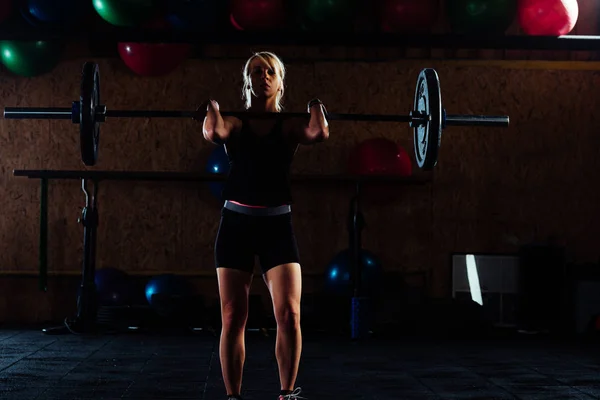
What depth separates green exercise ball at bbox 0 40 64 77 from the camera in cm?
541

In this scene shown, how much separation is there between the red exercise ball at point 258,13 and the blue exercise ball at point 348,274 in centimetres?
155

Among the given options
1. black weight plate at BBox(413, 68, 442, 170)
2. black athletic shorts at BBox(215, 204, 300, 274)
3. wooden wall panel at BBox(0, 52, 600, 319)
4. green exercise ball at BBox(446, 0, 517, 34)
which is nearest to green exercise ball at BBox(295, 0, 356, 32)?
green exercise ball at BBox(446, 0, 517, 34)

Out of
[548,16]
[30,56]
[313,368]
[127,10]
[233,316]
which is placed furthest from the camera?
[30,56]

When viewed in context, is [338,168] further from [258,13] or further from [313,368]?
[313,368]

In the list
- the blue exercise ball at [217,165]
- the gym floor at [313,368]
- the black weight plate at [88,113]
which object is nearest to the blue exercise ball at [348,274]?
the gym floor at [313,368]

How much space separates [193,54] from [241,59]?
0.36 meters

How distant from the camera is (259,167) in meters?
2.59

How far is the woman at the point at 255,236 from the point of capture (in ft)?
8.43

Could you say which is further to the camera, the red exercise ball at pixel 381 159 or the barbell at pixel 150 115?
the red exercise ball at pixel 381 159

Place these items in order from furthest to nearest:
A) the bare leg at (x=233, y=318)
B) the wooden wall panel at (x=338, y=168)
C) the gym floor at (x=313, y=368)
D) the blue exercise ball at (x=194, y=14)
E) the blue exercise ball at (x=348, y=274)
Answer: the wooden wall panel at (x=338, y=168) < the blue exercise ball at (x=348, y=274) < the blue exercise ball at (x=194, y=14) < the gym floor at (x=313, y=368) < the bare leg at (x=233, y=318)

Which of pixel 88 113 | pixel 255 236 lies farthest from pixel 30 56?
pixel 255 236

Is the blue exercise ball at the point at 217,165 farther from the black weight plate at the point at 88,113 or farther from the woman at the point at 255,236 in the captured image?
the woman at the point at 255,236

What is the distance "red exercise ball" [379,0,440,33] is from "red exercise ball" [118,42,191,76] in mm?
1387

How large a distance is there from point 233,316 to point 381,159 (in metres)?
3.12
